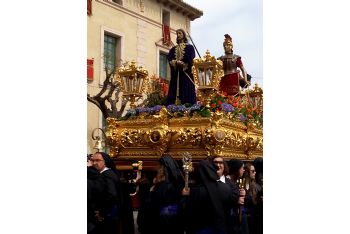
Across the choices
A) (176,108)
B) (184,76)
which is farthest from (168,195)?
(184,76)

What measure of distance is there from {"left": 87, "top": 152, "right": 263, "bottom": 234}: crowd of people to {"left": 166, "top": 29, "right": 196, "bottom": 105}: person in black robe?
6.87ft

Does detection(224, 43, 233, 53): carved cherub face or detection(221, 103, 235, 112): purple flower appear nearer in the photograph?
detection(221, 103, 235, 112): purple flower

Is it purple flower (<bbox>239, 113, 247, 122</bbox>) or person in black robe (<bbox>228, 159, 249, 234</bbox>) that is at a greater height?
purple flower (<bbox>239, 113, 247, 122</bbox>)

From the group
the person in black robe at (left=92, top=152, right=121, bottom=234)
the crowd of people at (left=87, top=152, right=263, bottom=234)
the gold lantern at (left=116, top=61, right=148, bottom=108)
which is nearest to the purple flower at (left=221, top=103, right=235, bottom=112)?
the crowd of people at (left=87, top=152, right=263, bottom=234)

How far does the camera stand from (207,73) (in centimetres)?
773

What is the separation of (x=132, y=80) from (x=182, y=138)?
231cm

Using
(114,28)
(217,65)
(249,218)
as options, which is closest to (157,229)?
(249,218)

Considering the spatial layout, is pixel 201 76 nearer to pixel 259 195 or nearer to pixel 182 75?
pixel 182 75

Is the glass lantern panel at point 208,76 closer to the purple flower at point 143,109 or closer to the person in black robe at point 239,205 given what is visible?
the purple flower at point 143,109

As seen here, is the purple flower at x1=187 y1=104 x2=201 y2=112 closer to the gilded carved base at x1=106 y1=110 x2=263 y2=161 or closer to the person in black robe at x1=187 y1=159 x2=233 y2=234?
the gilded carved base at x1=106 y1=110 x2=263 y2=161

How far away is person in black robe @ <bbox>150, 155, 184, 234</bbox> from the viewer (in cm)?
628

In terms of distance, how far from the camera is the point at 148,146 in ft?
26.9

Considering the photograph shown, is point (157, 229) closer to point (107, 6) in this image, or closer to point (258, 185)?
point (258, 185)

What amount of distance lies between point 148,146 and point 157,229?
5.57 ft
